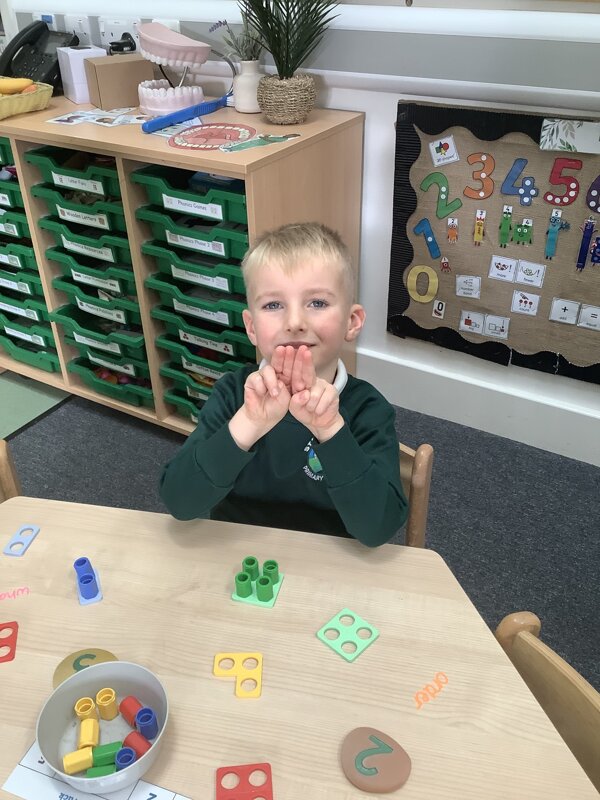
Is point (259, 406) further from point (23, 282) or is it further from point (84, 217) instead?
point (23, 282)

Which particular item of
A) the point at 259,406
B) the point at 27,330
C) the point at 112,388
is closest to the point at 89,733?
the point at 259,406

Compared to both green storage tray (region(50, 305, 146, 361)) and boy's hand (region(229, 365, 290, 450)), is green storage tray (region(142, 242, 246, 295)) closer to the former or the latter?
green storage tray (region(50, 305, 146, 361))

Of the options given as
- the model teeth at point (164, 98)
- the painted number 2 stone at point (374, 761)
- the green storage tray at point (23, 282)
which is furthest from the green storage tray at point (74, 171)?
the painted number 2 stone at point (374, 761)

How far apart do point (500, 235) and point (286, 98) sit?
25.8 inches

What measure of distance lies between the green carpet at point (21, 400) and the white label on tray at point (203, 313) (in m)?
0.75

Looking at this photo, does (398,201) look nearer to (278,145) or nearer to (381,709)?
(278,145)

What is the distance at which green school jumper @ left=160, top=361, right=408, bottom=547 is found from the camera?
2.82ft

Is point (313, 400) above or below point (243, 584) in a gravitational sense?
above

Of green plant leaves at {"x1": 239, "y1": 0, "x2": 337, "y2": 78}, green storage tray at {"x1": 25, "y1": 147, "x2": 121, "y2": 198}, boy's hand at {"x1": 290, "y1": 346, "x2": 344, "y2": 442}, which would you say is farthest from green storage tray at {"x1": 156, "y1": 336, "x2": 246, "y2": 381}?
boy's hand at {"x1": 290, "y1": 346, "x2": 344, "y2": 442}

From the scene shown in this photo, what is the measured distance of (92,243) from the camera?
1.89m

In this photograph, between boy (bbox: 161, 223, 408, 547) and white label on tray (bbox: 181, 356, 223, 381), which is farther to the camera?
white label on tray (bbox: 181, 356, 223, 381)

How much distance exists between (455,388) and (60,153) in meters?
1.35

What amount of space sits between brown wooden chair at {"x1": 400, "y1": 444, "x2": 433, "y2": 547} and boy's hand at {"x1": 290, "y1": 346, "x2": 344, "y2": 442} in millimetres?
190

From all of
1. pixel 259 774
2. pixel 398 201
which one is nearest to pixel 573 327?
pixel 398 201
